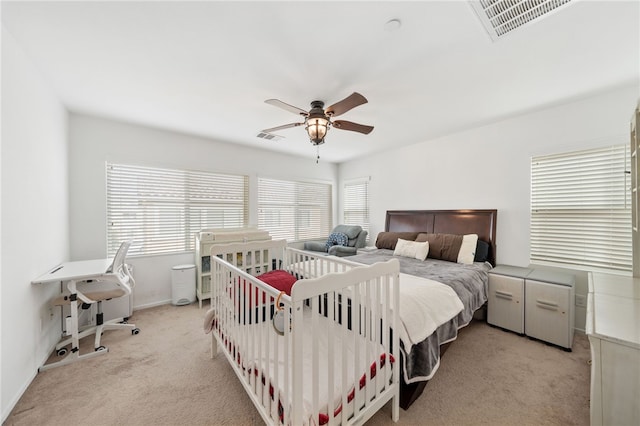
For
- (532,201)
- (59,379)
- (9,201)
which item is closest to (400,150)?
(532,201)

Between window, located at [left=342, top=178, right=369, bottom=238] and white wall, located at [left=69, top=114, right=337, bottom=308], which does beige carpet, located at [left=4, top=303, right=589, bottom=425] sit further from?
window, located at [left=342, top=178, right=369, bottom=238]

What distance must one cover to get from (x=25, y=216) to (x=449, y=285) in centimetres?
352

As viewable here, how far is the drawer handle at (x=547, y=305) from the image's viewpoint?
7.61 ft

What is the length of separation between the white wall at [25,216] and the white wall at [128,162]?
455mm

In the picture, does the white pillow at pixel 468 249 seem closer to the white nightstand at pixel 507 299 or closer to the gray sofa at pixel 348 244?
the white nightstand at pixel 507 299

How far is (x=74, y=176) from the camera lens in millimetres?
2826

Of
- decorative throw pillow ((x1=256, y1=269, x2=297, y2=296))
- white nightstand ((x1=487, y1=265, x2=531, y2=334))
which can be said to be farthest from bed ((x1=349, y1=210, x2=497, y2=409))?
decorative throw pillow ((x1=256, y1=269, x2=297, y2=296))

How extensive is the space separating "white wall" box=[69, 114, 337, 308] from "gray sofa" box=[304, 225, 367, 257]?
1.91 metres

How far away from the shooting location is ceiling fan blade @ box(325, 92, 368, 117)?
6.00 feet

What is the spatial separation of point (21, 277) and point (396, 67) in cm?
327

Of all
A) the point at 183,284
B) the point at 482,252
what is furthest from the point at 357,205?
the point at 183,284

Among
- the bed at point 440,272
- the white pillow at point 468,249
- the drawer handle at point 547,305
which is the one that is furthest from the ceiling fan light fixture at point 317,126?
the drawer handle at point 547,305

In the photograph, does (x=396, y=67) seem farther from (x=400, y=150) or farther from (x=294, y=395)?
(x=400, y=150)

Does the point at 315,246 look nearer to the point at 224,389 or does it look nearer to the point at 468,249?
the point at 468,249
